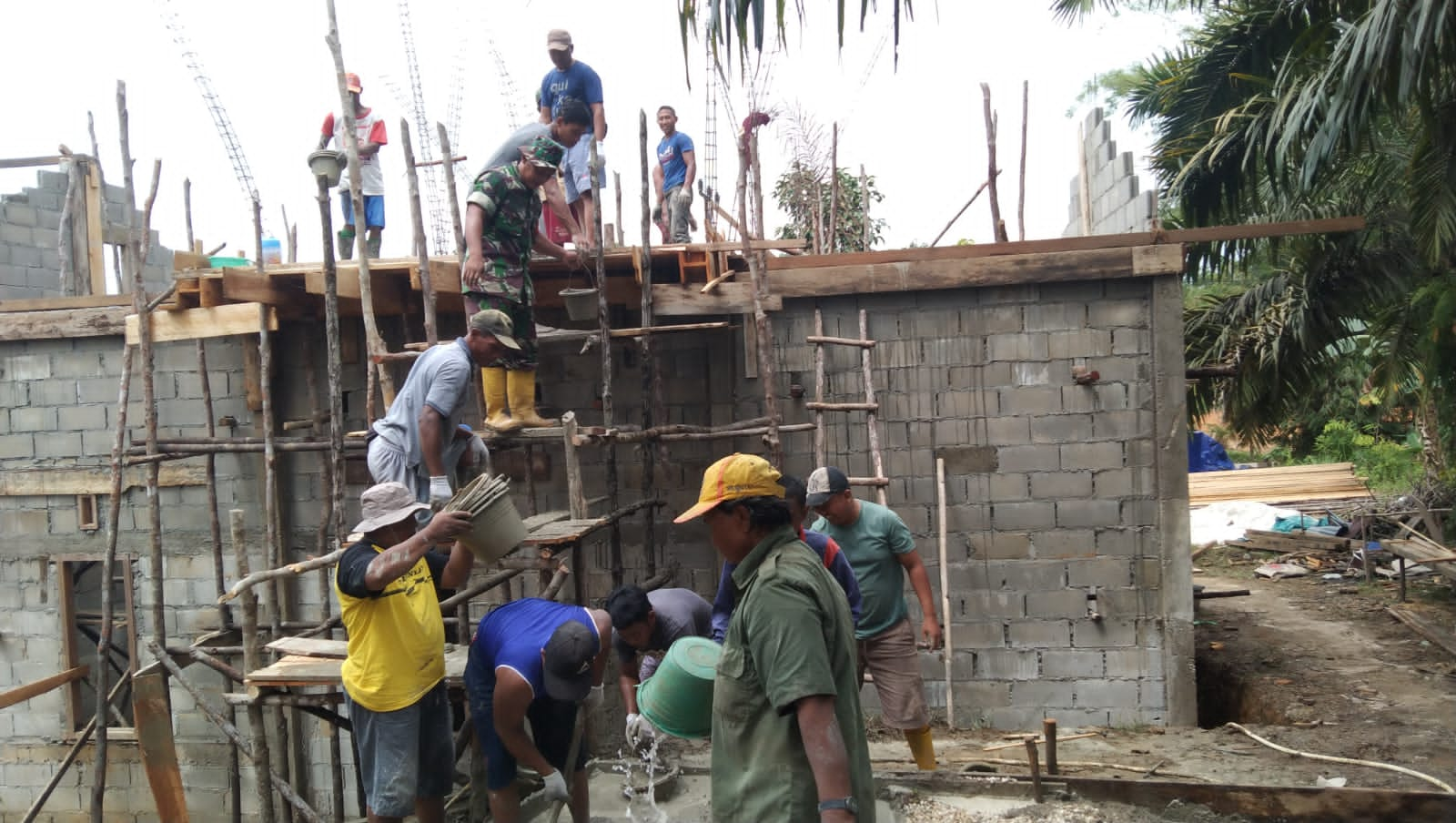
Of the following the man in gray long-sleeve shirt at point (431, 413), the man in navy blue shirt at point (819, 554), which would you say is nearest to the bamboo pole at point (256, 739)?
the man in gray long-sleeve shirt at point (431, 413)

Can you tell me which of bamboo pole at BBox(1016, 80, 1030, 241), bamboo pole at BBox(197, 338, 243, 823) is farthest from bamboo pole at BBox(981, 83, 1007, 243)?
bamboo pole at BBox(197, 338, 243, 823)

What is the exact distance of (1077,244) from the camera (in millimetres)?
7027

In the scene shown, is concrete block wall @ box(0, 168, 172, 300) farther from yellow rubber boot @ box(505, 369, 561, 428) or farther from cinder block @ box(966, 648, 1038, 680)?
cinder block @ box(966, 648, 1038, 680)

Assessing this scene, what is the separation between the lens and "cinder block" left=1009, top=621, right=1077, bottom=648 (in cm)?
718

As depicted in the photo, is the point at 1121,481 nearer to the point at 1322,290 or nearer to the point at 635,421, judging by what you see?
the point at 635,421

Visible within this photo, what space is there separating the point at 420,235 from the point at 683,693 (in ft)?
12.4

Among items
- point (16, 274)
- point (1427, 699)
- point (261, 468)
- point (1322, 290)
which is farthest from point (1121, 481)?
point (16, 274)

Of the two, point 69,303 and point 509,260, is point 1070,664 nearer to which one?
point 509,260

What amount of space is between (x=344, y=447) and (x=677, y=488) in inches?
89.6

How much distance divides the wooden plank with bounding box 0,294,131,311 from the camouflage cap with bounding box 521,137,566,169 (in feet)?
13.1

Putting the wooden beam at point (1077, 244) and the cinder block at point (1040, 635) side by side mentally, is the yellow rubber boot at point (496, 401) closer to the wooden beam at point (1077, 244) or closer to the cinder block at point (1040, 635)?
the wooden beam at point (1077, 244)

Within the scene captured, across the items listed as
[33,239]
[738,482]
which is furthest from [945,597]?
[33,239]

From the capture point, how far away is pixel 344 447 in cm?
685

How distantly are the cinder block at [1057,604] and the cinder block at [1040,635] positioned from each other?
6 centimetres
